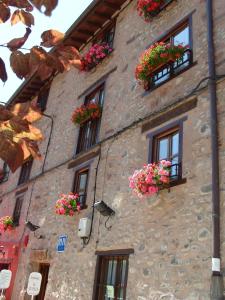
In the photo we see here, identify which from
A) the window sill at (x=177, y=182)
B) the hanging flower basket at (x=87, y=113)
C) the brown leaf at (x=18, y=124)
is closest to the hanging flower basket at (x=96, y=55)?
the hanging flower basket at (x=87, y=113)

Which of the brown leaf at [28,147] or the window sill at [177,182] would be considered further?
the window sill at [177,182]

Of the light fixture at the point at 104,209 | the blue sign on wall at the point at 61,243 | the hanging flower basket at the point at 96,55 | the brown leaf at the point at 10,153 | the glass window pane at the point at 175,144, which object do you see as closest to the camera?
the brown leaf at the point at 10,153

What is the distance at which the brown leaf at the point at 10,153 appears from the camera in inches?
79.4

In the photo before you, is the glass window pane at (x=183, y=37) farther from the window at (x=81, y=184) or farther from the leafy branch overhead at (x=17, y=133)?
the leafy branch overhead at (x=17, y=133)

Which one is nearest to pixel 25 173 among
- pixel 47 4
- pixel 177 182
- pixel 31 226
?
pixel 31 226

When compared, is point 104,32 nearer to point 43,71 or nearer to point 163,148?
point 163,148

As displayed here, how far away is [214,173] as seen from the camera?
585 centimetres

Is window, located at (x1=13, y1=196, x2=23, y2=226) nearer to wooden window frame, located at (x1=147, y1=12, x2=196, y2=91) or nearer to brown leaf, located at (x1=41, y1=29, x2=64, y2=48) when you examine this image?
wooden window frame, located at (x1=147, y1=12, x2=196, y2=91)

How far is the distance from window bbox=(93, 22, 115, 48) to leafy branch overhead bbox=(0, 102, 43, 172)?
9620 mm

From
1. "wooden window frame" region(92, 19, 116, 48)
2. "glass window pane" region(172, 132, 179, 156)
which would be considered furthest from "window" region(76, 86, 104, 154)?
"glass window pane" region(172, 132, 179, 156)

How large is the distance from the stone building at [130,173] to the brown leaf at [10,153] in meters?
4.08

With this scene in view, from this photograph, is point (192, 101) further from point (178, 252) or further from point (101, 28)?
point (101, 28)

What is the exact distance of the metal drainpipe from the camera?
5.13m

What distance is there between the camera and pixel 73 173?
10.3 metres
